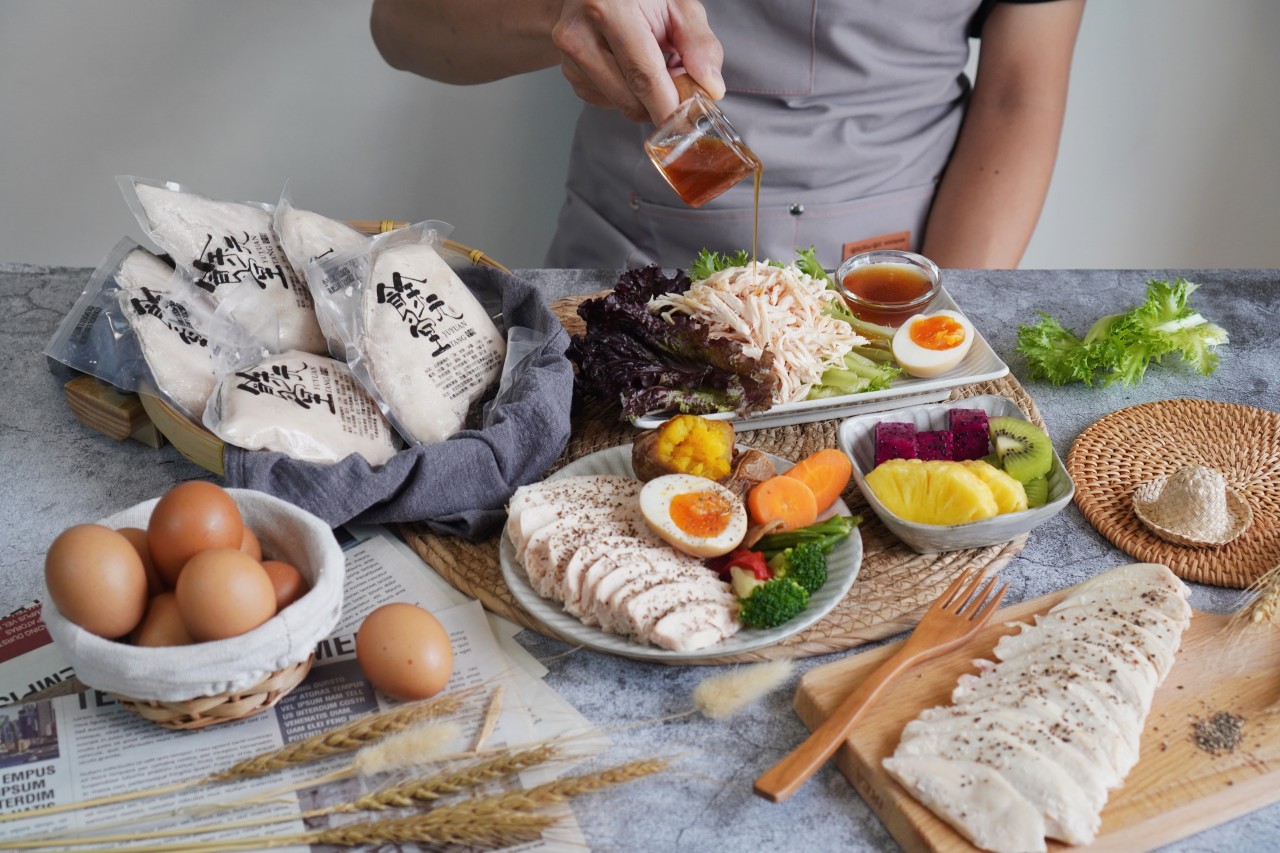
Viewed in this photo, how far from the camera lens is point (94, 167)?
3.45m

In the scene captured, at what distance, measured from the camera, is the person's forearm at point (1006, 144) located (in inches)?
106

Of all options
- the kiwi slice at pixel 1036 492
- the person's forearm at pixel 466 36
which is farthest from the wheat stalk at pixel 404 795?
the person's forearm at pixel 466 36

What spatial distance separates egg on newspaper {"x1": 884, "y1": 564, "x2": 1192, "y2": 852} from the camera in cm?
122

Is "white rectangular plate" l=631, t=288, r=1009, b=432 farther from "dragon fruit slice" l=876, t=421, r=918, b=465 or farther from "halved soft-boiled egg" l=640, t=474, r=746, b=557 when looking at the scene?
"halved soft-boiled egg" l=640, t=474, r=746, b=557

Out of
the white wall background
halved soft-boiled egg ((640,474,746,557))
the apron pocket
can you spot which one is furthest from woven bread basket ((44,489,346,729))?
the white wall background

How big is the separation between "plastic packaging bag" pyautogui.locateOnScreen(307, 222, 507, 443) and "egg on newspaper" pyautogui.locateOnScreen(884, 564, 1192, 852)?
0.99 m

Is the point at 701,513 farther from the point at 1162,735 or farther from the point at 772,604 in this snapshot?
the point at 1162,735

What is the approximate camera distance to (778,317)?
6.77 ft

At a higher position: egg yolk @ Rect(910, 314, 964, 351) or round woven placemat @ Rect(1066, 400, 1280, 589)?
egg yolk @ Rect(910, 314, 964, 351)

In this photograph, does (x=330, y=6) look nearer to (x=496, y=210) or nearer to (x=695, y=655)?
(x=496, y=210)

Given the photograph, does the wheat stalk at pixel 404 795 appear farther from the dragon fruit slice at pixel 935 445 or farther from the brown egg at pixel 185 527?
the dragon fruit slice at pixel 935 445

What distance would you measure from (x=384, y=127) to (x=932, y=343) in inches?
85.8

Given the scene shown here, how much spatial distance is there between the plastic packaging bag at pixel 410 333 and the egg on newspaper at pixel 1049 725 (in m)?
0.99

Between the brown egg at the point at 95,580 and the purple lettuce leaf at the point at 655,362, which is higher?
the brown egg at the point at 95,580
